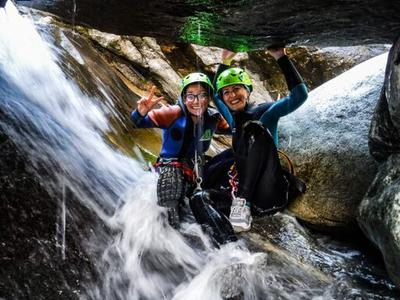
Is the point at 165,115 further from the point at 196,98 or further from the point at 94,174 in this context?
the point at 94,174

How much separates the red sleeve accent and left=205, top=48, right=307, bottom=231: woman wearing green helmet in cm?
66

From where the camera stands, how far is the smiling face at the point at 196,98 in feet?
17.5

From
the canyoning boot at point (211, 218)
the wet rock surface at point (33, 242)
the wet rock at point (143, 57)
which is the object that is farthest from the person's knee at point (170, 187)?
the wet rock at point (143, 57)

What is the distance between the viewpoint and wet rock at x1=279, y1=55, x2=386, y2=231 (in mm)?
5980

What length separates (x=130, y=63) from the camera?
13406mm

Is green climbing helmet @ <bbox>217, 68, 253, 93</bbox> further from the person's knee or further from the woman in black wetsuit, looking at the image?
the person's knee

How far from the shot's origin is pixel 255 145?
16.1 ft

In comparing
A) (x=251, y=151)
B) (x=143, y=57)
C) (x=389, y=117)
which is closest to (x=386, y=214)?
(x=389, y=117)

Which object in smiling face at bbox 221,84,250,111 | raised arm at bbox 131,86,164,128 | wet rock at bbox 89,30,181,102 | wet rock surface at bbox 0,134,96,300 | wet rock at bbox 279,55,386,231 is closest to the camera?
wet rock surface at bbox 0,134,96,300

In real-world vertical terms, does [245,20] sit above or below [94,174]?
above

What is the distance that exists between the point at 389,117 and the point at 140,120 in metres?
3.15

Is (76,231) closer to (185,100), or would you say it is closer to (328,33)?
(185,100)

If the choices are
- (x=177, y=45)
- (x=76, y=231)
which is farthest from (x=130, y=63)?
(x=76, y=231)

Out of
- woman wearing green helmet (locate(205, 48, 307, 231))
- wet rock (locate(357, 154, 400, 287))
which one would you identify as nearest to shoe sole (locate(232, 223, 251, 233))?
woman wearing green helmet (locate(205, 48, 307, 231))
